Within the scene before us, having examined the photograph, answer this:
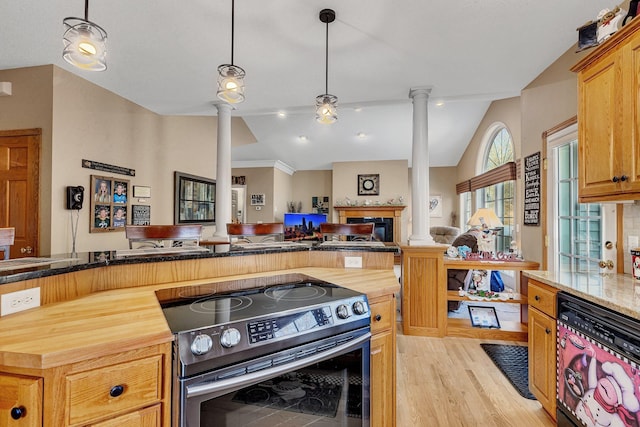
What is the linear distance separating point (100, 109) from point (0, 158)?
104cm

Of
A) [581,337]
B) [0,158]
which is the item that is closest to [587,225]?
[581,337]

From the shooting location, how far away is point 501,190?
554cm

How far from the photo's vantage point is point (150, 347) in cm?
94

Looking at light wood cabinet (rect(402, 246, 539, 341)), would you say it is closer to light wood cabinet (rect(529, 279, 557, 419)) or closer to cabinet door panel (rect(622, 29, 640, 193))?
light wood cabinet (rect(529, 279, 557, 419))

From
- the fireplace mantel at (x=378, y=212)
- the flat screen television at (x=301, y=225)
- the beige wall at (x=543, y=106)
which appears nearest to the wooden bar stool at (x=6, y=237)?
the beige wall at (x=543, y=106)

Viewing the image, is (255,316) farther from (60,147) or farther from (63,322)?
(60,147)

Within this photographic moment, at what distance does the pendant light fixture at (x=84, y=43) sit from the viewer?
1.53 meters

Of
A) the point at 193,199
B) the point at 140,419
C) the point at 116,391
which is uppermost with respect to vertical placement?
the point at 193,199

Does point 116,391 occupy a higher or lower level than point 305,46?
lower

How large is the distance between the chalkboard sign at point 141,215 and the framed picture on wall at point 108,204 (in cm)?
11

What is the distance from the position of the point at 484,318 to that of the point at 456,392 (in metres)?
1.23

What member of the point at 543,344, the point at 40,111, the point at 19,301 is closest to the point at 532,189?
the point at 543,344

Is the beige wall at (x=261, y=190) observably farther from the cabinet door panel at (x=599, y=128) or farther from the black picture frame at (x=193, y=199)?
the cabinet door panel at (x=599, y=128)

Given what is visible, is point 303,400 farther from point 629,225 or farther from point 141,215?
point 141,215
